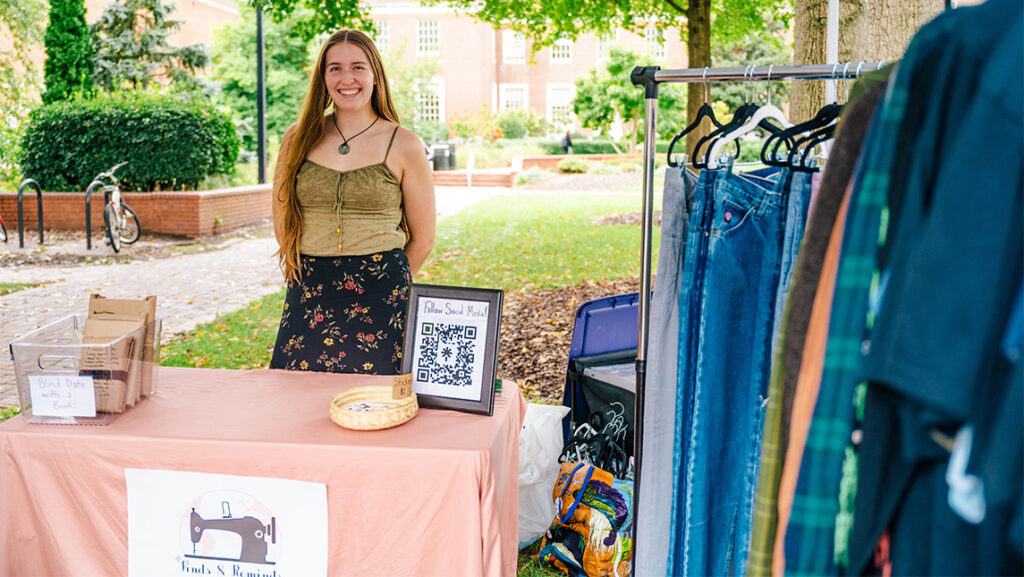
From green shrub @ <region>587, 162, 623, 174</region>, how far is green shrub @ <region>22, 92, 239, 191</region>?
1404cm

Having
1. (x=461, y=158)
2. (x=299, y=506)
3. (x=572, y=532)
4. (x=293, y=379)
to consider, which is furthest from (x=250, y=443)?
(x=461, y=158)

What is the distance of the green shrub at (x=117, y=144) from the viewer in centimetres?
1398

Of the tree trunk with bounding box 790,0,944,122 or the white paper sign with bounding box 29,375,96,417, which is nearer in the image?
the white paper sign with bounding box 29,375,96,417

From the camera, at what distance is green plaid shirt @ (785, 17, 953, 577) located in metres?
1.23

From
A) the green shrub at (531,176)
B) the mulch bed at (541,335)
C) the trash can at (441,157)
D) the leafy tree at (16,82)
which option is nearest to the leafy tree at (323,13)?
the mulch bed at (541,335)

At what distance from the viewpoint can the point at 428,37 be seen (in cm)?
4156

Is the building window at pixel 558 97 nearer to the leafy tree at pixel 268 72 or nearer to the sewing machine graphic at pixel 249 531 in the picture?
the leafy tree at pixel 268 72

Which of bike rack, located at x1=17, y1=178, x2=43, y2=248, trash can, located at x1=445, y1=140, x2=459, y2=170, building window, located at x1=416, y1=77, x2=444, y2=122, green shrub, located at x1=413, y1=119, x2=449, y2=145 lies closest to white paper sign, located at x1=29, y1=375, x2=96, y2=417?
bike rack, located at x1=17, y1=178, x2=43, y2=248

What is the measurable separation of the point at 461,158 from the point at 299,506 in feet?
94.6

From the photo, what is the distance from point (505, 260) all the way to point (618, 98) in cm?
1590

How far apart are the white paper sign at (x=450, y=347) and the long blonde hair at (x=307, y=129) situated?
1042 millimetres

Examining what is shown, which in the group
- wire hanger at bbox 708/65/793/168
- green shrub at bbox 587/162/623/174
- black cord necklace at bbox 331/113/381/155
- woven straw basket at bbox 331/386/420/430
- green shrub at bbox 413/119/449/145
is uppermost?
green shrub at bbox 413/119/449/145

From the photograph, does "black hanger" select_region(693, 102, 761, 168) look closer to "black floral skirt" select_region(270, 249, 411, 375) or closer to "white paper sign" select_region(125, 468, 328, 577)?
"white paper sign" select_region(125, 468, 328, 577)

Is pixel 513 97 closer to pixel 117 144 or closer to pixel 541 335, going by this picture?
pixel 117 144
